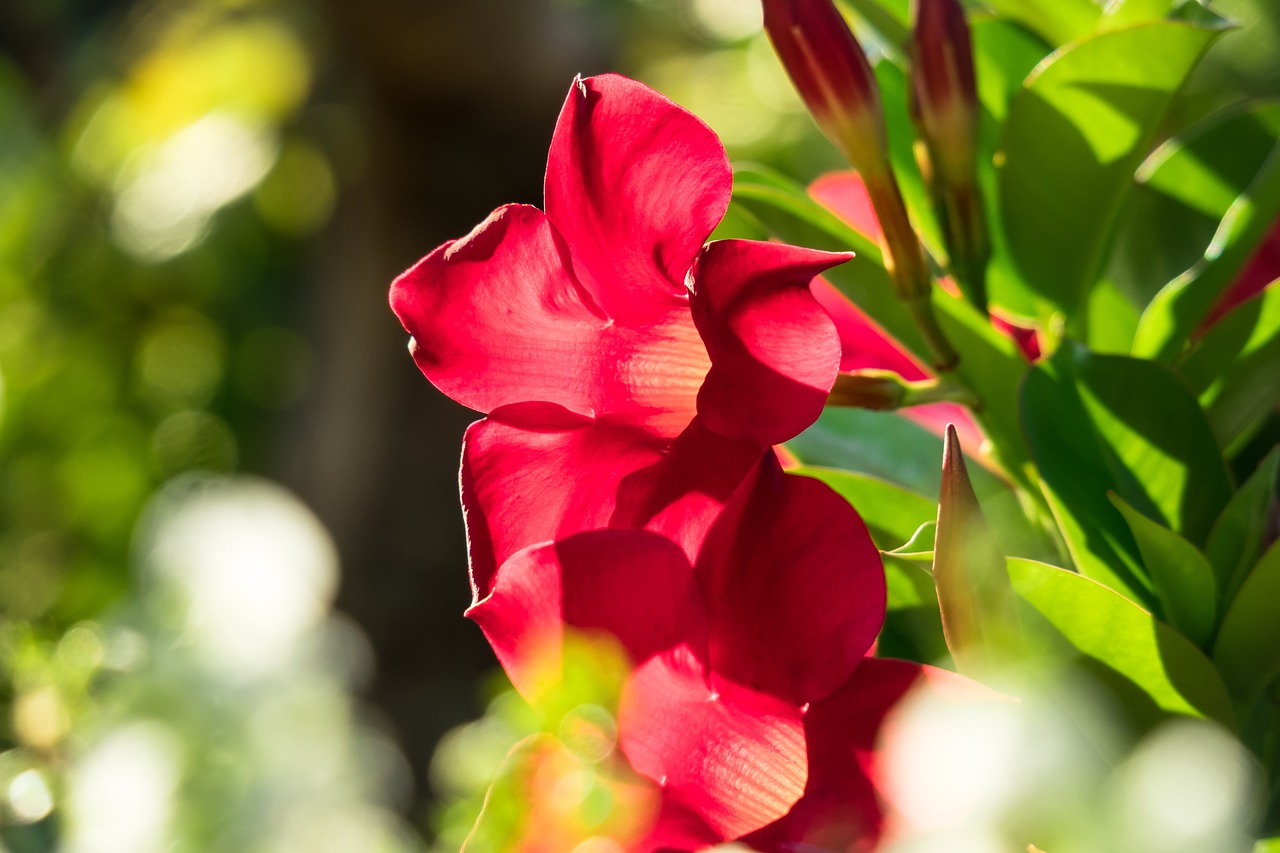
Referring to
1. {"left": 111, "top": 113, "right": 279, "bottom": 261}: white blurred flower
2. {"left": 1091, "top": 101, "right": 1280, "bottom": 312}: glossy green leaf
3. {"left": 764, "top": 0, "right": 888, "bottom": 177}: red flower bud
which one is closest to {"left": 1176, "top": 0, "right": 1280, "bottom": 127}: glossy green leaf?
{"left": 1091, "top": 101, "right": 1280, "bottom": 312}: glossy green leaf

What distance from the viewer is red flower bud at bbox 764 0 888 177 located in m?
0.38

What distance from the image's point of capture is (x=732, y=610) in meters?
0.28

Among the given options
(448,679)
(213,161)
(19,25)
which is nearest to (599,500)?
(448,679)

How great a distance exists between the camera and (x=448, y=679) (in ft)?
6.96

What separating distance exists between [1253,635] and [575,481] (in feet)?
Answer: 0.66

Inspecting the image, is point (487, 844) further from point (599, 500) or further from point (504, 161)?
point (504, 161)

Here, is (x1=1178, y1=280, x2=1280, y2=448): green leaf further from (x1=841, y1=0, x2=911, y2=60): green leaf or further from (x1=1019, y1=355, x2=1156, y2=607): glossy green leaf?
(x1=841, y1=0, x2=911, y2=60): green leaf

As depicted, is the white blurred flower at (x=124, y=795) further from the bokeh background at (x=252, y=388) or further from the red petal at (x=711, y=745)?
the red petal at (x=711, y=745)

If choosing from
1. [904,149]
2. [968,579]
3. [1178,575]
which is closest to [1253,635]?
[1178,575]

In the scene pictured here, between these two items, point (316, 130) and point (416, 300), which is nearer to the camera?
point (416, 300)

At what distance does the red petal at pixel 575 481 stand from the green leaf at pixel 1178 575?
0.12 m

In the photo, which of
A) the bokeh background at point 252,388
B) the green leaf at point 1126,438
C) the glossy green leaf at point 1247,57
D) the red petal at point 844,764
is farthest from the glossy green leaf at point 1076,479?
the glossy green leaf at point 1247,57

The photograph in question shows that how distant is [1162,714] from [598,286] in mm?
198

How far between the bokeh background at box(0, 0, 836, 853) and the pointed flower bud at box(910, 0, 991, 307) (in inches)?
11.9
